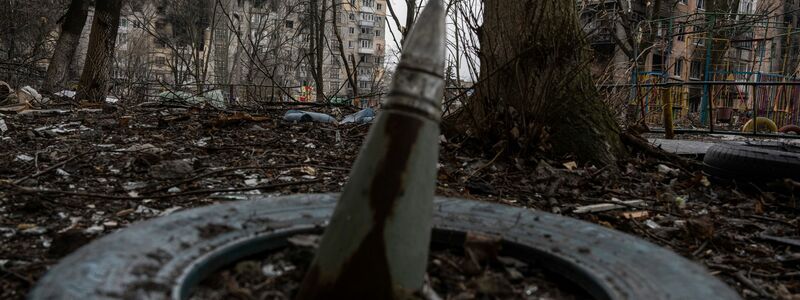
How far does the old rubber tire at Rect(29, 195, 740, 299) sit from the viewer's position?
1370 mm

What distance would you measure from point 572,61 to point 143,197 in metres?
3.49

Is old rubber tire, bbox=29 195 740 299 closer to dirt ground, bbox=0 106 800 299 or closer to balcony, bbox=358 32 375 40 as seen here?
dirt ground, bbox=0 106 800 299

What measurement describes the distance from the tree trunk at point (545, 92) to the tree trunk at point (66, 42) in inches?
531

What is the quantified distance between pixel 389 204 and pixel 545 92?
357 centimetres

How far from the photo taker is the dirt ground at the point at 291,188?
2.50 meters

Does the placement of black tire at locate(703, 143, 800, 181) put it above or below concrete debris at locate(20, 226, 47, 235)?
above

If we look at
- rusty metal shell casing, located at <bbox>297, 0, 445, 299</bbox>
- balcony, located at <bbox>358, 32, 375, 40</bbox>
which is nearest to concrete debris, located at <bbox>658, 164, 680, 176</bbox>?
rusty metal shell casing, located at <bbox>297, 0, 445, 299</bbox>

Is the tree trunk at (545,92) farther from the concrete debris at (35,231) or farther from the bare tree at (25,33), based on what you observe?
the bare tree at (25,33)

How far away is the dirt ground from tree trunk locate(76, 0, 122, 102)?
20.6 feet

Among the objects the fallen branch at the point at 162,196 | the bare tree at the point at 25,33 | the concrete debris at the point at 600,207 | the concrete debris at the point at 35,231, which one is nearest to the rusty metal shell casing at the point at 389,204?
the concrete debris at the point at 35,231

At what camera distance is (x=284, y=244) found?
1.84m

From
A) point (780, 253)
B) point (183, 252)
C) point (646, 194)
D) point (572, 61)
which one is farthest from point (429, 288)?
point (572, 61)

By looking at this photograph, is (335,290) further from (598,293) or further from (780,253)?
(780,253)

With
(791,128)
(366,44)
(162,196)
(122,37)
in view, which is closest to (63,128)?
(162,196)
